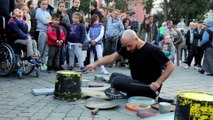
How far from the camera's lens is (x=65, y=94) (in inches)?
211

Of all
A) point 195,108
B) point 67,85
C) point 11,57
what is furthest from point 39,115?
point 11,57

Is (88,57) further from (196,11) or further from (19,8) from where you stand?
(196,11)

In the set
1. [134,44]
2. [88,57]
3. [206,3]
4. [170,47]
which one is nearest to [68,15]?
[88,57]

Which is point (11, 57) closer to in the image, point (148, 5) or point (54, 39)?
point (54, 39)

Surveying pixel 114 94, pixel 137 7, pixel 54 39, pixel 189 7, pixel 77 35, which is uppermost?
pixel 137 7

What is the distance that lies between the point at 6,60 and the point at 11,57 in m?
0.32

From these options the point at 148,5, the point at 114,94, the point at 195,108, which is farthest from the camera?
the point at 148,5

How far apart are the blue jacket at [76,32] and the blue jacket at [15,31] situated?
5.44 ft

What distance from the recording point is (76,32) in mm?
9023

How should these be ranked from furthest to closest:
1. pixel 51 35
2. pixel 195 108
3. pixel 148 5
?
pixel 148 5
pixel 51 35
pixel 195 108

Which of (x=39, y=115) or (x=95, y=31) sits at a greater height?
(x=95, y=31)

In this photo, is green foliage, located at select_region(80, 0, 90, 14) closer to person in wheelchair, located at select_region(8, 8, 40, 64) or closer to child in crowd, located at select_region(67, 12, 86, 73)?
child in crowd, located at select_region(67, 12, 86, 73)

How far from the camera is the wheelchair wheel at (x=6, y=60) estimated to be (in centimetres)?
720

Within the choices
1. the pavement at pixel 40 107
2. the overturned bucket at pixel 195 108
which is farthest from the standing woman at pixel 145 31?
the overturned bucket at pixel 195 108
